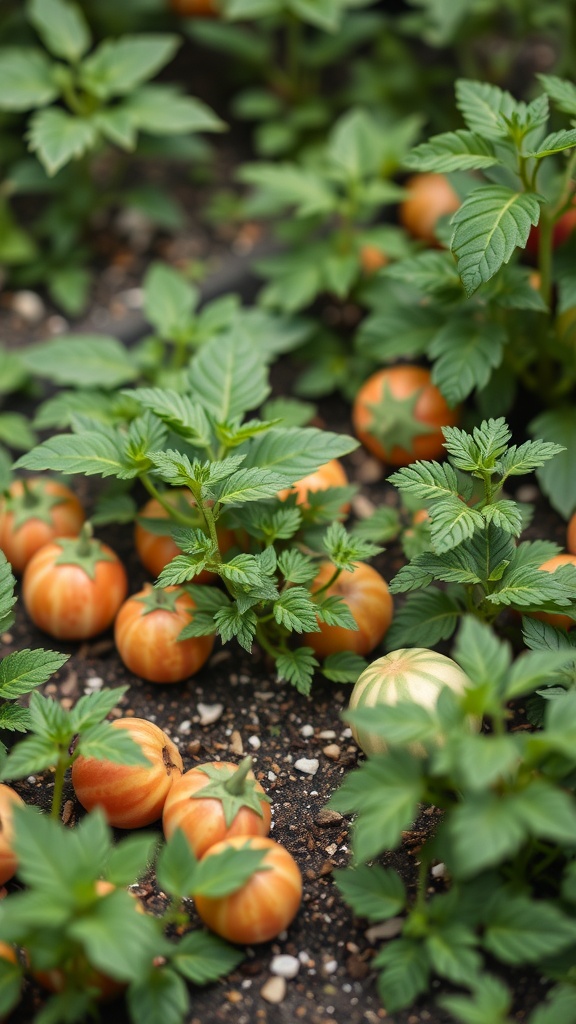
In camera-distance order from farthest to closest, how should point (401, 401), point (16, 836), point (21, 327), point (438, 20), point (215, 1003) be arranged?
point (21, 327)
point (438, 20)
point (401, 401)
point (215, 1003)
point (16, 836)

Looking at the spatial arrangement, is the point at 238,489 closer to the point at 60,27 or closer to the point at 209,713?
the point at 209,713

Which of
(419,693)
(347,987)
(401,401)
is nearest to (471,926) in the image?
(347,987)

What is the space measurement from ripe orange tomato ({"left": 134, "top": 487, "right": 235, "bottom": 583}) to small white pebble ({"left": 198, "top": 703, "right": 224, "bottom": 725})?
261 mm

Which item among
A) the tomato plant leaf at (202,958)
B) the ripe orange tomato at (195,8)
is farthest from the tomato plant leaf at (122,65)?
the tomato plant leaf at (202,958)

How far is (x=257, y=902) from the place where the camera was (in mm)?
1605

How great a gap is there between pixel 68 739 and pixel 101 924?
34 cm

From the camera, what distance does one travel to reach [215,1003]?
5.34ft

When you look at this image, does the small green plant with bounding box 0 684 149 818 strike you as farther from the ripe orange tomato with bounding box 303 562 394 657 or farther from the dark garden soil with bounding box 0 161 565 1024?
the ripe orange tomato with bounding box 303 562 394 657

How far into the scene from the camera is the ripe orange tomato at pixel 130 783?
5.89 ft

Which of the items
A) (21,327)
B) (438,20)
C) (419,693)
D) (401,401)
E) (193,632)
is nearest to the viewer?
(419,693)

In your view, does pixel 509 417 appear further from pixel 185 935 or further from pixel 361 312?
pixel 185 935

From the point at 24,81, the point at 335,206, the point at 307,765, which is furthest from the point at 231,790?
the point at 24,81

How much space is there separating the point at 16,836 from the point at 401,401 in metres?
1.37

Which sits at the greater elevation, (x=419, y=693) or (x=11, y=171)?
(x=11, y=171)
